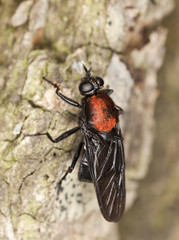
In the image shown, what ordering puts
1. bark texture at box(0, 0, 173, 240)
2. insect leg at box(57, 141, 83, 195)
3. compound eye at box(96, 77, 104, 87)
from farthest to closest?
1. compound eye at box(96, 77, 104, 87)
2. insect leg at box(57, 141, 83, 195)
3. bark texture at box(0, 0, 173, 240)

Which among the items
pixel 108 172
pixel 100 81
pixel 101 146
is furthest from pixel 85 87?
pixel 108 172

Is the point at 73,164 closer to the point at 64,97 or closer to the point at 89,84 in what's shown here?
the point at 64,97

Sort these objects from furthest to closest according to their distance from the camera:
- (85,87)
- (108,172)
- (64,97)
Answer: (108,172) → (85,87) → (64,97)

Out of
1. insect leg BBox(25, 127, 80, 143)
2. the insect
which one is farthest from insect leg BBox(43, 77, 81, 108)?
insect leg BBox(25, 127, 80, 143)

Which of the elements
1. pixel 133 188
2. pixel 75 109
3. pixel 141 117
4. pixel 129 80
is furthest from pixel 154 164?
pixel 75 109

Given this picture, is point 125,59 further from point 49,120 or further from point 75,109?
point 49,120

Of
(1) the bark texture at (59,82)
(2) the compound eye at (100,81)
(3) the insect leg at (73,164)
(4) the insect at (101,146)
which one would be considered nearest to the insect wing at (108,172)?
(4) the insect at (101,146)

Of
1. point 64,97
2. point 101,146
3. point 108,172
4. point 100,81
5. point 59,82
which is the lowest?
point 108,172

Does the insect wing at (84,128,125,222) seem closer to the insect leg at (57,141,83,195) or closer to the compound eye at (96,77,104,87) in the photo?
the insect leg at (57,141,83,195)

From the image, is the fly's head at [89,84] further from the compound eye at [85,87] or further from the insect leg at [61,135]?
the insect leg at [61,135]
